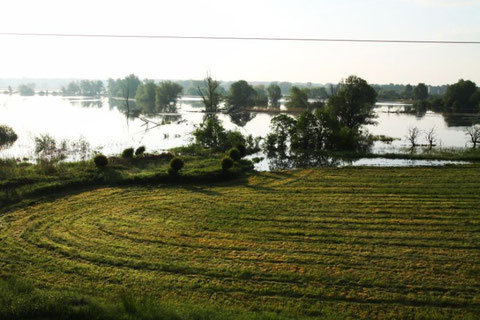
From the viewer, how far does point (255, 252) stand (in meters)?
9.80

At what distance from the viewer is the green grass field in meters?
7.29

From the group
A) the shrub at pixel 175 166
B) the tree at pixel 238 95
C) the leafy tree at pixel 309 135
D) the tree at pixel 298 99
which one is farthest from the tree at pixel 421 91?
the shrub at pixel 175 166

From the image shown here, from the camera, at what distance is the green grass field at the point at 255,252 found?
→ 7289 millimetres

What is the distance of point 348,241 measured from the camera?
10500 millimetres

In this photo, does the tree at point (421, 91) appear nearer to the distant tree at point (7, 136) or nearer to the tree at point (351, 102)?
the tree at point (351, 102)

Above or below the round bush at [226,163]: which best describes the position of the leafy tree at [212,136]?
above

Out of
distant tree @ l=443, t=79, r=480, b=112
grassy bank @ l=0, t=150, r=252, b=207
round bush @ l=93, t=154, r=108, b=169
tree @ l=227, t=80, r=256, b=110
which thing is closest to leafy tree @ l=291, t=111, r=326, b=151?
grassy bank @ l=0, t=150, r=252, b=207

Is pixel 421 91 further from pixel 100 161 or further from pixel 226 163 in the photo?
pixel 100 161

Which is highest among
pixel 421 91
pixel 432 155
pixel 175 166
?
pixel 421 91

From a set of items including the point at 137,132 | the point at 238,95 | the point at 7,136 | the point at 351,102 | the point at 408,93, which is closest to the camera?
the point at 7,136

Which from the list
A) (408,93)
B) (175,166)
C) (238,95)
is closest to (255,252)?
(175,166)

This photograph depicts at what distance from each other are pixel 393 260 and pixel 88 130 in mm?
38410

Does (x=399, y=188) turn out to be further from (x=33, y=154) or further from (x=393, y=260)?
(x=33, y=154)

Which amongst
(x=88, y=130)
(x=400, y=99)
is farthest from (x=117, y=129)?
(x=400, y=99)
